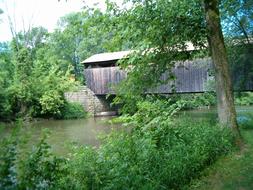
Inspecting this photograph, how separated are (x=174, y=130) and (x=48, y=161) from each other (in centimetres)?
323

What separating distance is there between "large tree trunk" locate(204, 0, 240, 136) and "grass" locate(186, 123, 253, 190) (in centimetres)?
103

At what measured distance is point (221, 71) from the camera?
778 centimetres

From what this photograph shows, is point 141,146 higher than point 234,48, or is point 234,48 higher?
point 234,48

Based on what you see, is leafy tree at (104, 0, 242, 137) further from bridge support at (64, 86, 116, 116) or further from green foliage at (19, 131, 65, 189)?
bridge support at (64, 86, 116, 116)

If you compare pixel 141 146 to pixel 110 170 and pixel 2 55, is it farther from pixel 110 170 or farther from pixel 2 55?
pixel 2 55

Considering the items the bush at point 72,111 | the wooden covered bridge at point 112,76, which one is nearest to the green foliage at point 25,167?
the wooden covered bridge at point 112,76

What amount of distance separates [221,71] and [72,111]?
19627 millimetres

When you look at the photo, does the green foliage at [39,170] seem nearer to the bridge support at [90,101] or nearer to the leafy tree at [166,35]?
the leafy tree at [166,35]

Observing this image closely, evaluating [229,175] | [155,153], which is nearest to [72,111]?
[229,175]

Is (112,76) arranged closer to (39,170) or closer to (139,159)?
(139,159)

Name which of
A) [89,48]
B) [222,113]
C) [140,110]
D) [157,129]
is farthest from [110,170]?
[89,48]

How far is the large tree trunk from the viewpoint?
7664 mm

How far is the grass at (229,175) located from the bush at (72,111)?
20.0m

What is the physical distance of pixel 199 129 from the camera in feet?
23.5
